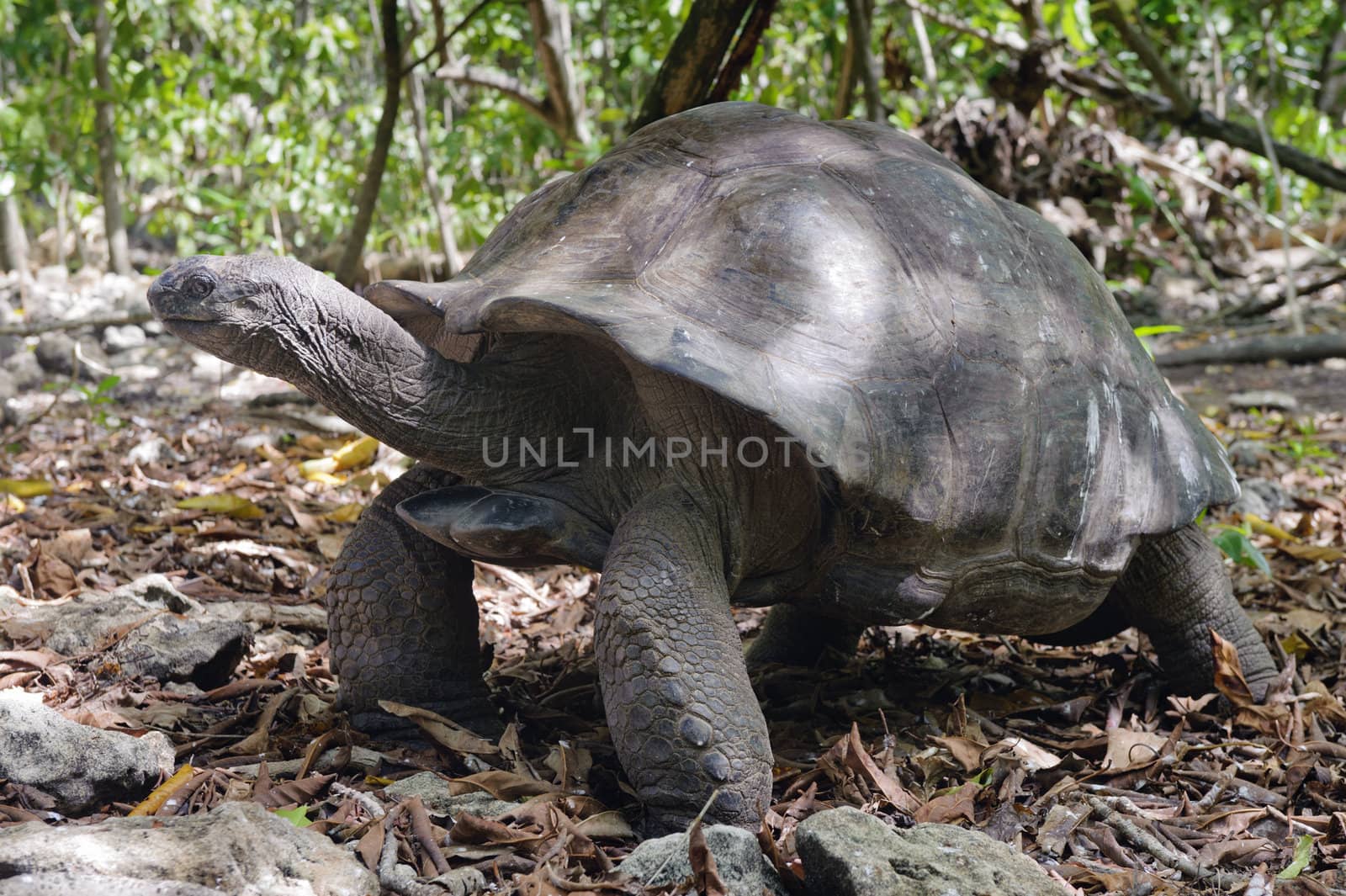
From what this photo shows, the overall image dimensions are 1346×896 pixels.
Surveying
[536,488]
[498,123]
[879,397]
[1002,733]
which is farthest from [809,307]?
[498,123]

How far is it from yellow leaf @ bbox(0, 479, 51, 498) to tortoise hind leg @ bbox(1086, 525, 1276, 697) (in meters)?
4.47

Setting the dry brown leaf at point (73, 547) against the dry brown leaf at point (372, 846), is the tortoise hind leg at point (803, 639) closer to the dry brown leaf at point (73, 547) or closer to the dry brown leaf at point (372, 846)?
the dry brown leaf at point (372, 846)

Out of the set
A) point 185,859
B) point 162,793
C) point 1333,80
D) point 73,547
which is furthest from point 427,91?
point 185,859

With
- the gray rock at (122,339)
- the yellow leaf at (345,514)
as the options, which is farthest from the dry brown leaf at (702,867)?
the gray rock at (122,339)

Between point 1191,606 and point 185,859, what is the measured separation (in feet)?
10.1

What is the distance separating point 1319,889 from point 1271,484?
11.8ft

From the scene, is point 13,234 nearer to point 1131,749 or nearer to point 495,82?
point 495,82

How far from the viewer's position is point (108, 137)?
961cm

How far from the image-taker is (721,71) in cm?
523

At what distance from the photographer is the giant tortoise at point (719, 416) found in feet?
8.87

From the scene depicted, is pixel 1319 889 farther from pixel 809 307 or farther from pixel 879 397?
pixel 809 307

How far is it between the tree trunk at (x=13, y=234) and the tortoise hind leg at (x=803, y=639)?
10.3 m

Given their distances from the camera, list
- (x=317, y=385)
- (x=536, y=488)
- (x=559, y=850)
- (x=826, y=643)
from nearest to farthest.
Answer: (x=559, y=850)
(x=317, y=385)
(x=536, y=488)
(x=826, y=643)

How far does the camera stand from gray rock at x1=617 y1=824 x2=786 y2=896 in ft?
7.66
